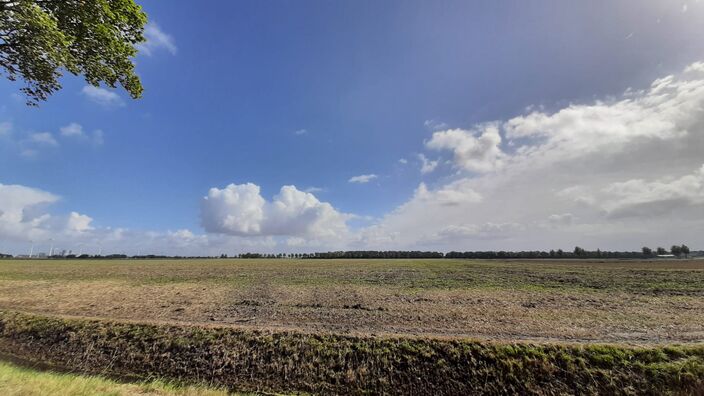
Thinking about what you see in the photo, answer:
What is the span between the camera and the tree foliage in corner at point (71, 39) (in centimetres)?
814

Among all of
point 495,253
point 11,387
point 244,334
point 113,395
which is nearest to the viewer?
point 11,387

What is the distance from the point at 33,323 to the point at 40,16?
695 inches

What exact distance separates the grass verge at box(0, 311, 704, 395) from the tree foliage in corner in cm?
1104

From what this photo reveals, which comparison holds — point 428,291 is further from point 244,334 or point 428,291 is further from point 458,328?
point 244,334

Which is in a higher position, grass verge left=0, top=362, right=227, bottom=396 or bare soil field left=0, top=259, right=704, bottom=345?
bare soil field left=0, top=259, right=704, bottom=345

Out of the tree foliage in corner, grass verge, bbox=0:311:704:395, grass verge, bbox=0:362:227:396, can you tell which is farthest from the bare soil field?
the tree foliage in corner

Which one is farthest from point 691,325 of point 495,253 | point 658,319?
point 495,253

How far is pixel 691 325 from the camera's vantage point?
1631cm

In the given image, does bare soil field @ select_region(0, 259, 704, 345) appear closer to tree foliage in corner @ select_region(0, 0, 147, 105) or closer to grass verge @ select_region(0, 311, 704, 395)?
grass verge @ select_region(0, 311, 704, 395)

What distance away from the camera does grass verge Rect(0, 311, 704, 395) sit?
11.5 meters

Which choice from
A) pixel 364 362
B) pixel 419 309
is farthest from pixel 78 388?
pixel 419 309

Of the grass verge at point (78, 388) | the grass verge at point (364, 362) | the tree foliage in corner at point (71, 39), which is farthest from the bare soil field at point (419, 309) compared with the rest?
the tree foliage in corner at point (71, 39)

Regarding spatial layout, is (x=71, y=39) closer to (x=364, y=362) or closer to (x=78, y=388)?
(x=78, y=388)

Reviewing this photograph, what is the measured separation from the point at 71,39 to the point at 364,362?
14.2 m
